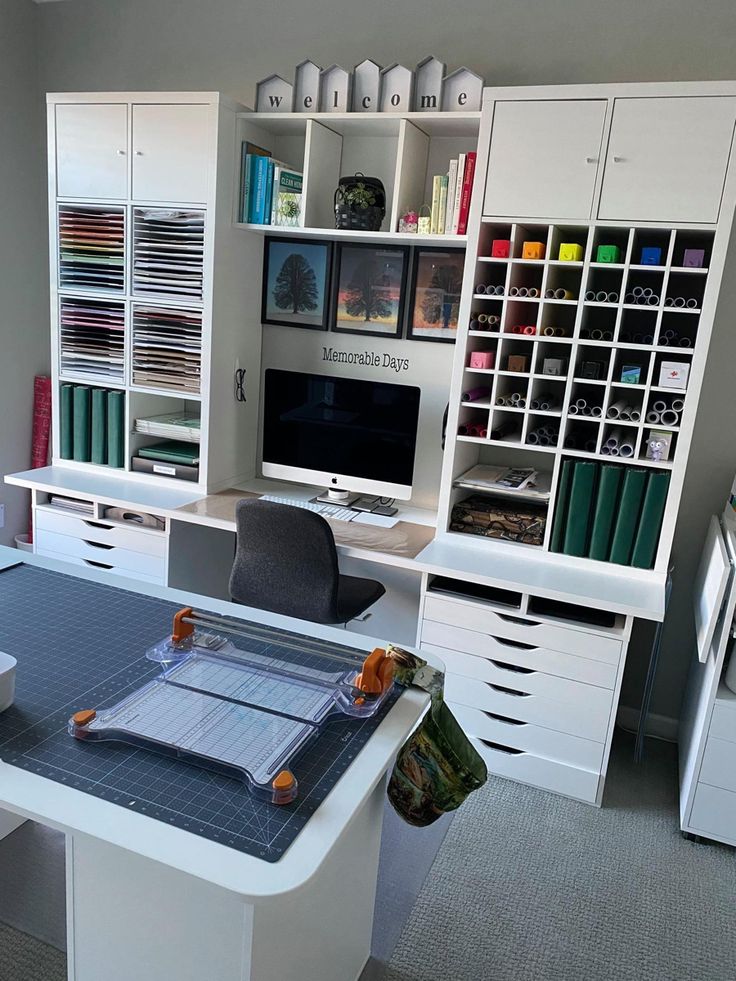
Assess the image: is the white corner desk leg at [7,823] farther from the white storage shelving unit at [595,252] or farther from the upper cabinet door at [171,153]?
the upper cabinet door at [171,153]

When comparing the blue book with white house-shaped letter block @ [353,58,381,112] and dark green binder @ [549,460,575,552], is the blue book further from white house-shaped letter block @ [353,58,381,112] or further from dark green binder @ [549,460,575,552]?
dark green binder @ [549,460,575,552]

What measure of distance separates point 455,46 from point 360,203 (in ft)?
2.39

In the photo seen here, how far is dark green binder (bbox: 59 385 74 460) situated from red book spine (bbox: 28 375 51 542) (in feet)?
1.70

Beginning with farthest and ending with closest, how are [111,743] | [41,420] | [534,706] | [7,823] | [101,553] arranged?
1. [41,420]
2. [101,553]
3. [534,706]
4. [7,823]
5. [111,743]

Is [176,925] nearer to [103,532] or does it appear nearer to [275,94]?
[103,532]

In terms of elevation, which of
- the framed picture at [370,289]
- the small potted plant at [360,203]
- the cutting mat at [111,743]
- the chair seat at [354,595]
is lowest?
the chair seat at [354,595]

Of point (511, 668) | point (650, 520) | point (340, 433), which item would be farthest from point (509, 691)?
point (340, 433)

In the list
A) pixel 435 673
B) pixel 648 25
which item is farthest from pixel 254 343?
pixel 435 673

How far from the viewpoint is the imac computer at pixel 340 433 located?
313 centimetres

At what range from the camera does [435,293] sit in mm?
3146

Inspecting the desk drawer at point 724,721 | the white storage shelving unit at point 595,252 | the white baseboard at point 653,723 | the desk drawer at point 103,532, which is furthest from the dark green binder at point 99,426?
the desk drawer at point 724,721

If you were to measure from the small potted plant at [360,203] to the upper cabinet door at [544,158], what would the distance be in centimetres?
51

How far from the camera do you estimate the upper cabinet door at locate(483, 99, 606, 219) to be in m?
2.47

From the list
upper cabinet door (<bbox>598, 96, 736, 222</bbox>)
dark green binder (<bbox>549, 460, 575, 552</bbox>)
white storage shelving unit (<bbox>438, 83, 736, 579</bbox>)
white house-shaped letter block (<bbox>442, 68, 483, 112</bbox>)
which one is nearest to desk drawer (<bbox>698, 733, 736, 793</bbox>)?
white storage shelving unit (<bbox>438, 83, 736, 579</bbox>)
